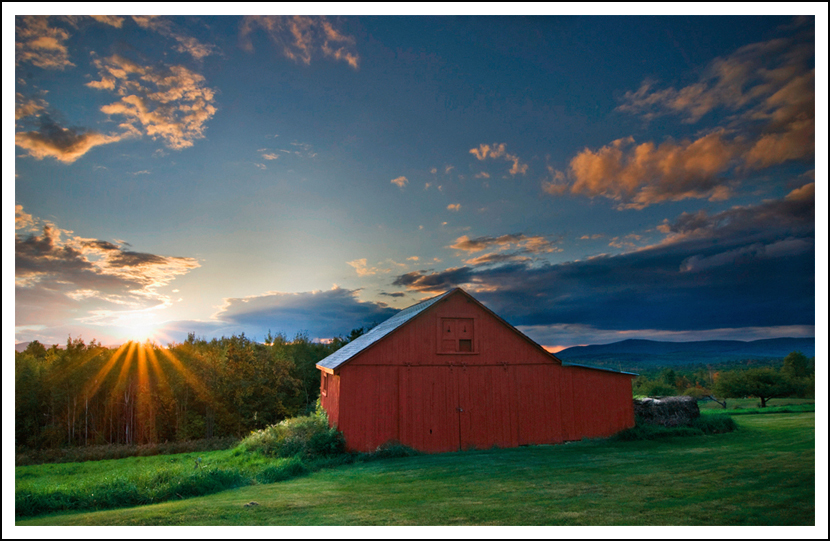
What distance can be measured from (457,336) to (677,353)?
24.9 meters

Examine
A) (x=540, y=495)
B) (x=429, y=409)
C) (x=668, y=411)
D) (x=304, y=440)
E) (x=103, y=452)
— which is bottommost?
(x=103, y=452)

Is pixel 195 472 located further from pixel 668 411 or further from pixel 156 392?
pixel 156 392

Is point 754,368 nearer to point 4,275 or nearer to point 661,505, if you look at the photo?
point 661,505

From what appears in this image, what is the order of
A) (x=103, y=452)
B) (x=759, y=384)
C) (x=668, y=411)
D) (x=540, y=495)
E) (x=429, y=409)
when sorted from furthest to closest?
(x=759, y=384)
(x=103, y=452)
(x=668, y=411)
(x=429, y=409)
(x=540, y=495)

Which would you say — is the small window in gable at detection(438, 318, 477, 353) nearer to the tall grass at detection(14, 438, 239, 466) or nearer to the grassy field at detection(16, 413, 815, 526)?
the grassy field at detection(16, 413, 815, 526)

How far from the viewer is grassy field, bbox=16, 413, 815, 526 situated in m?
7.17

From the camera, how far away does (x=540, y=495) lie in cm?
852

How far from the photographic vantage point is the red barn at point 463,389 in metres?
16.2

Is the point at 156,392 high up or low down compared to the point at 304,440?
down

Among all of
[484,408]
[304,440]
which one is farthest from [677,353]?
[304,440]

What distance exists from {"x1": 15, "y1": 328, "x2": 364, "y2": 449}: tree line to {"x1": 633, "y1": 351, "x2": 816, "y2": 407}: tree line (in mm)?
25308

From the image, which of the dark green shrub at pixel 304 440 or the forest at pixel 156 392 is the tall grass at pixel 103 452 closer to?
the forest at pixel 156 392

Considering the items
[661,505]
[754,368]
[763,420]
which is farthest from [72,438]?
[754,368]

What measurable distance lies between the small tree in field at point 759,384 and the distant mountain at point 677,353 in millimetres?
1060
